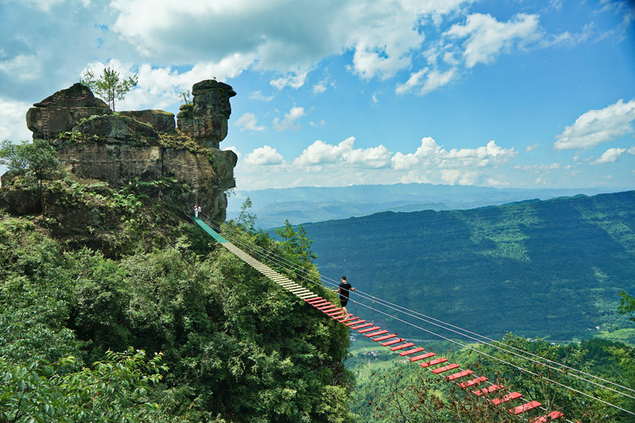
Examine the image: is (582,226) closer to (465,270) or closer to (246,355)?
(465,270)

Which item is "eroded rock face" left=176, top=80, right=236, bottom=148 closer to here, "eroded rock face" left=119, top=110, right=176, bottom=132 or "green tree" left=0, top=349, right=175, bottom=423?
"eroded rock face" left=119, top=110, right=176, bottom=132

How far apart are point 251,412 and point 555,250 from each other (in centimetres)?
15577

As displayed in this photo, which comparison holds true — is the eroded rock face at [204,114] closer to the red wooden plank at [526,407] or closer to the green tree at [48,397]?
the green tree at [48,397]

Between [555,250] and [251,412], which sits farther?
[555,250]

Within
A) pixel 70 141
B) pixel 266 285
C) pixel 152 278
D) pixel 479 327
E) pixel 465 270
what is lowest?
pixel 479 327

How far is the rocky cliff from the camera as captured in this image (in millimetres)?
15180

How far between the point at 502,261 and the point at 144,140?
476 ft

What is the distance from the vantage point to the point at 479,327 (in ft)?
344

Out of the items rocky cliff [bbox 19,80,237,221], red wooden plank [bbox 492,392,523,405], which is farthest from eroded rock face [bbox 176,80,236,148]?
red wooden plank [bbox 492,392,523,405]

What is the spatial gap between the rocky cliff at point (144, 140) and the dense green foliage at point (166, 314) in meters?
1.33

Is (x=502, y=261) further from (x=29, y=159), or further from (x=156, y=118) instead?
(x=29, y=159)

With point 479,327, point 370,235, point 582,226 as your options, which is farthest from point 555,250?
point 370,235

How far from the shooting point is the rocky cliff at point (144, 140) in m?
15.2

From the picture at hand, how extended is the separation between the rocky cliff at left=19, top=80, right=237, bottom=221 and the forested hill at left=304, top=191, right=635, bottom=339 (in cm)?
10301
